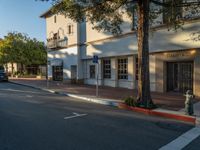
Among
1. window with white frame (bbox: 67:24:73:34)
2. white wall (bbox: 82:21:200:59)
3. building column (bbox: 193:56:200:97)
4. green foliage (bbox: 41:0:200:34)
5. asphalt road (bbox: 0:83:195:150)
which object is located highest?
window with white frame (bbox: 67:24:73:34)

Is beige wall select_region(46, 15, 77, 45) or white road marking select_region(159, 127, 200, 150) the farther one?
beige wall select_region(46, 15, 77, 45)

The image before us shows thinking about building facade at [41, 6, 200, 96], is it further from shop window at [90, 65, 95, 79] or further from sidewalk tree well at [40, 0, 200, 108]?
sidewalk tree well at [40, 0, 200, 108]

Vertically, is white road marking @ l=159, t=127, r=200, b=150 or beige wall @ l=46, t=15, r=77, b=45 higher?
beige wall @ l=46, t=15, r=77, b=45

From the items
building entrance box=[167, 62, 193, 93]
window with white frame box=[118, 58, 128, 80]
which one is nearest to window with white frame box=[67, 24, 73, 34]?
window with white frame box=[118, 58, 128, 80]

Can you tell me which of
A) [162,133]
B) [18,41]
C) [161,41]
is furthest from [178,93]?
[18,41]

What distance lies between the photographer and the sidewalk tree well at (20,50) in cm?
3803

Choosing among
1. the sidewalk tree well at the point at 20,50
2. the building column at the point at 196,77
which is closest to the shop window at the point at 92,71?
the building column at the point at 196,77

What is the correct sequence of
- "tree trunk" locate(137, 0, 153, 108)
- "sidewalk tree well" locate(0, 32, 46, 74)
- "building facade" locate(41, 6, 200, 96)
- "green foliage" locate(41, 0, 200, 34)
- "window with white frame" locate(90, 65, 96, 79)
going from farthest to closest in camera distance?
"sidewalk tree well" locate(0, 32, 46, 74), "window with white frame" locate(90, 65, 96, 79), "building facade" locate(41, 6, 200, 96), "green foliage" locate(41, 0, 200, 34), "tree trunk" locate(137, 0, 153, 108)

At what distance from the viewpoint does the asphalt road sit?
5.80m

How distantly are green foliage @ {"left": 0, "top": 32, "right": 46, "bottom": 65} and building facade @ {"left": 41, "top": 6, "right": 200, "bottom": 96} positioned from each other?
36.3ft

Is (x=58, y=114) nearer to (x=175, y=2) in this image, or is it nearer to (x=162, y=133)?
(x=162, y=133)

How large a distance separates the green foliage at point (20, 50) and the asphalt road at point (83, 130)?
29811 millimetres

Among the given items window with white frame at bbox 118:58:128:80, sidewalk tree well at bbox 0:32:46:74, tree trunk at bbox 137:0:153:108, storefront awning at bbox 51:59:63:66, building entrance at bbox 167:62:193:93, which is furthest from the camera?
sidewalk tree well at bbox 0:32:46:74

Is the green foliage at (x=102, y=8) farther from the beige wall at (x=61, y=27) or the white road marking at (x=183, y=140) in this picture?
the beige wall at (x=61, y=27)
